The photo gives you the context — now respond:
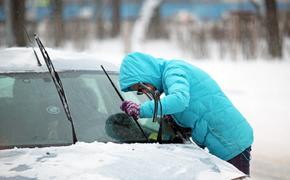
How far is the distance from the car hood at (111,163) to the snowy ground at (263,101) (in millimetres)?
1988

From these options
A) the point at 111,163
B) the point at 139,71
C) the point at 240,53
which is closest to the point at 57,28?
the point at 240,53

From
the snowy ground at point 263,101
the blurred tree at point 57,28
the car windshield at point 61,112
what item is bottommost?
the snowy ground at point 263,101

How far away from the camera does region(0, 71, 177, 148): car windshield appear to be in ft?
11.3

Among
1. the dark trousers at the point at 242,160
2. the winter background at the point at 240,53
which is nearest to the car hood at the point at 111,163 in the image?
the dark trousers at the point at 242,160

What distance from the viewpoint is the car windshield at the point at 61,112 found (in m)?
3.45

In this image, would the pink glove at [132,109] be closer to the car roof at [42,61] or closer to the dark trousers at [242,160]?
the car roof at [42,61]

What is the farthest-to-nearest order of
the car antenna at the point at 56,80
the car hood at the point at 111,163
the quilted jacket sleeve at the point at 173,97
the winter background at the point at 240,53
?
the winter background at the point at 240,53 < the car antenna at the point at 56,80 < the quilted jacket sleeve at the point at 173,97 < the car hood at the point at 111,163

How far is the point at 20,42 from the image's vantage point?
51.8 feet

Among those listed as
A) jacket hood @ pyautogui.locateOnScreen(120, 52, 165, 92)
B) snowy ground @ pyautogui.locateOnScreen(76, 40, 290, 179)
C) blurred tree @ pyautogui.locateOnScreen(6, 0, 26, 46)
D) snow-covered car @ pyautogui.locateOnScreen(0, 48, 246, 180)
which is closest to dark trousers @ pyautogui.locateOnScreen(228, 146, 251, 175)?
snow-covered car @ pyautogui.locateOnScreen(0, 48, 246, 180)

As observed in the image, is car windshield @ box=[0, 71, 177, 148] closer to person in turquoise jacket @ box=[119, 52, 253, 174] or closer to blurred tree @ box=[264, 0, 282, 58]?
person in turquoise jacket @ box=[119, 52, 253, 174]

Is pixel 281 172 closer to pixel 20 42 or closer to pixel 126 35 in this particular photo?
pixel 20 42

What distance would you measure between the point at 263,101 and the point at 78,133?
25.3ft

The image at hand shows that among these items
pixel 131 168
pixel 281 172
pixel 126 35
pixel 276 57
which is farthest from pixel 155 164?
pixel 126 35

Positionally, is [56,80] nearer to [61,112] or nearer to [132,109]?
[61,112]
